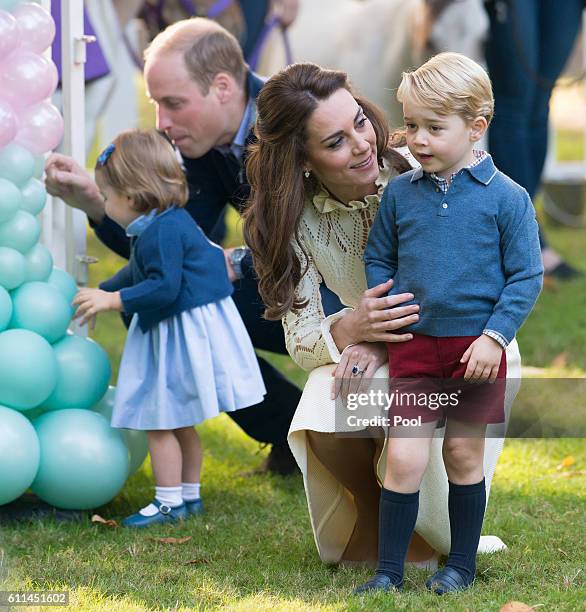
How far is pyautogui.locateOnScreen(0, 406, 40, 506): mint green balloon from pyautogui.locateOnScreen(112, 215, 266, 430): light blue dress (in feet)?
0.85

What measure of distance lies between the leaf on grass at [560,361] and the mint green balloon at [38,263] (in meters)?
2.33

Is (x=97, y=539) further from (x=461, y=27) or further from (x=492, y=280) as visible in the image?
(x=461, y=27)

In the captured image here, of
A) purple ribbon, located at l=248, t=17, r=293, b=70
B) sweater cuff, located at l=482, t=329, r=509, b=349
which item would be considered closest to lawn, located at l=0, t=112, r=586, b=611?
sweater cuff, located at l=482, t=329, r=509, b=349

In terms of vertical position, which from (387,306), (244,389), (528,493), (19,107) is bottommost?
(528,493)

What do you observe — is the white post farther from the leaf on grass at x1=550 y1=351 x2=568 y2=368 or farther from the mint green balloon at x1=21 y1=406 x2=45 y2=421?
the leaf on grass at x1=550 y1=351 x2=568 y2=368

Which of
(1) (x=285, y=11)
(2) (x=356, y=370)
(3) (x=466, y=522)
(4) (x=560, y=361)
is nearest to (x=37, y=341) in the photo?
(2) (x=356, y=370)

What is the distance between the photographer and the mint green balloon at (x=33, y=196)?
10.7 feet

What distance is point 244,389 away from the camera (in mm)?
3387

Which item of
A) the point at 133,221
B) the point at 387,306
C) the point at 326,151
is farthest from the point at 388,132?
the point at 133,221

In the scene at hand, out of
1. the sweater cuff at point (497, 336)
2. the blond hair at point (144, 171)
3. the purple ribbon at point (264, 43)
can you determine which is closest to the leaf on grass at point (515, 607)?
the sweater cuff at point (497, 336)

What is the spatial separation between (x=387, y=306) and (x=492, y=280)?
237 mm

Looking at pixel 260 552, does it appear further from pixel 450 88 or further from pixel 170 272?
pixel 450 88

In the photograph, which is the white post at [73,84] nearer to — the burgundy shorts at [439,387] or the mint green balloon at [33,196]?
the mint green balloon at [33,196]

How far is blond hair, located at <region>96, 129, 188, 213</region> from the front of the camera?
10.9 ft
